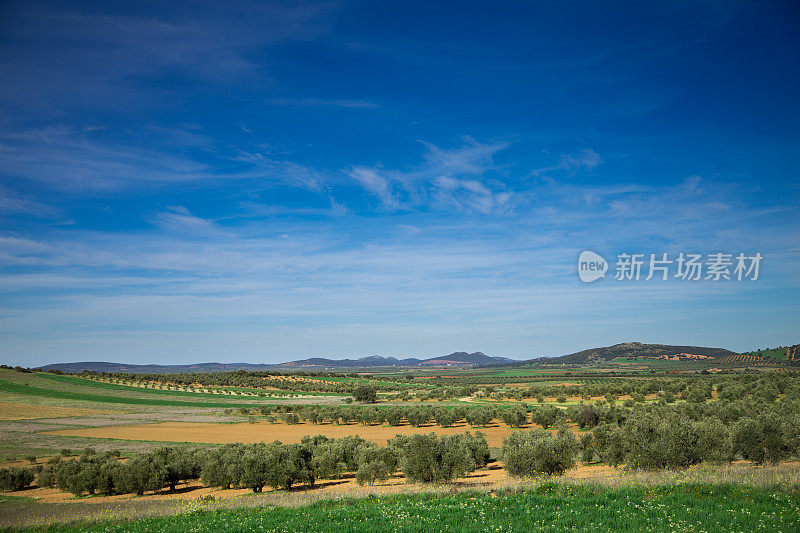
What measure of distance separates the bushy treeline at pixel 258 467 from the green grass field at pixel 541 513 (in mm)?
10216

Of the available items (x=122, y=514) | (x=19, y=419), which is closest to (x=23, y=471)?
(x=122, y=514)

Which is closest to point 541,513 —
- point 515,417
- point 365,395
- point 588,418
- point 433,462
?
point 433,462

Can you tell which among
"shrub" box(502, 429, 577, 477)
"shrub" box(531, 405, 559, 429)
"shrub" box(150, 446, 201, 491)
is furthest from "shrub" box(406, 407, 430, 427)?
"shrub" box(502, 429, 577, 477)

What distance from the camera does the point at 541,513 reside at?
16312mm

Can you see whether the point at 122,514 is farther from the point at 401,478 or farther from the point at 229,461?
the point at 401,478

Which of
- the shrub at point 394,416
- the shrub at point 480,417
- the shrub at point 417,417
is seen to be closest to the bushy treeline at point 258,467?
the shrub at point 480,417

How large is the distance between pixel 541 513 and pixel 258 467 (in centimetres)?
2233

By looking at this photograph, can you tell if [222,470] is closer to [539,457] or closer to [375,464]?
[375,464]

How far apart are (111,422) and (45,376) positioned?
82072mm

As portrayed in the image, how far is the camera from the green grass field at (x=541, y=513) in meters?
14.4

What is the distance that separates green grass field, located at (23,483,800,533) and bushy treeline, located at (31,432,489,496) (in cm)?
1022

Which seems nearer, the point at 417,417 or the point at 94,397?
the point at 417,417

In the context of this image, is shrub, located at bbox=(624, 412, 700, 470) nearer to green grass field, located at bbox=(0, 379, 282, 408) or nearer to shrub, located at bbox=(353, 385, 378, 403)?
shrub, located at bbox=(353, 385, 378, 403)

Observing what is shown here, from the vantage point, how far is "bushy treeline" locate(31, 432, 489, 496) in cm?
3086
